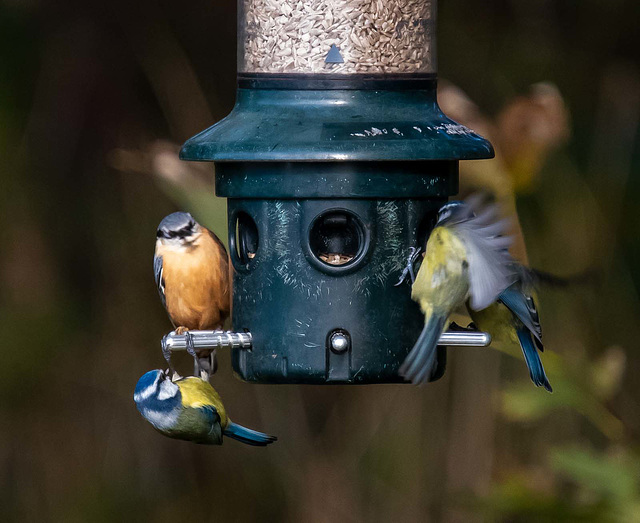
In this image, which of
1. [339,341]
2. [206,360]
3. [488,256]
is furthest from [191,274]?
[488,256]

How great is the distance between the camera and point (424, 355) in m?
3.76

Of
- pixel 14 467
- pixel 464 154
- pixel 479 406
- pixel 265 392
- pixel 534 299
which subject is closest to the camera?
pixel 464 154

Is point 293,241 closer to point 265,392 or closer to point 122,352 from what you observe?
point 265,392

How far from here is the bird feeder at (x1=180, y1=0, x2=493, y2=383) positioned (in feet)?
12.6

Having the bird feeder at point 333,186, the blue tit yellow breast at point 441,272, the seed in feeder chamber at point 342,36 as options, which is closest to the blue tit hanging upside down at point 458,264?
the blue tit yellow breast at point 441,272

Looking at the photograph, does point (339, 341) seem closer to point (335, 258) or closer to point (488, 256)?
point (335, 258)

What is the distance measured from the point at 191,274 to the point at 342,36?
1034mm

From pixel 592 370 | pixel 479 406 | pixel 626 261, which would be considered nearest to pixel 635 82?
pixel 626 261

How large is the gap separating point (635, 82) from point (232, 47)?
108 inches

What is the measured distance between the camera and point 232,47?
7.74 metres

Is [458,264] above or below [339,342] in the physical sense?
A: above

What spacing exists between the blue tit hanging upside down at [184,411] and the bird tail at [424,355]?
0.59 m

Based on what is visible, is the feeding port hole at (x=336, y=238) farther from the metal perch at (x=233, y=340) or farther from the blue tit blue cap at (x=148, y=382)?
the blue tit blue cap at (x=148, y=382)

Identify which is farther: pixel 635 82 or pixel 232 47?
pixel 232 47
